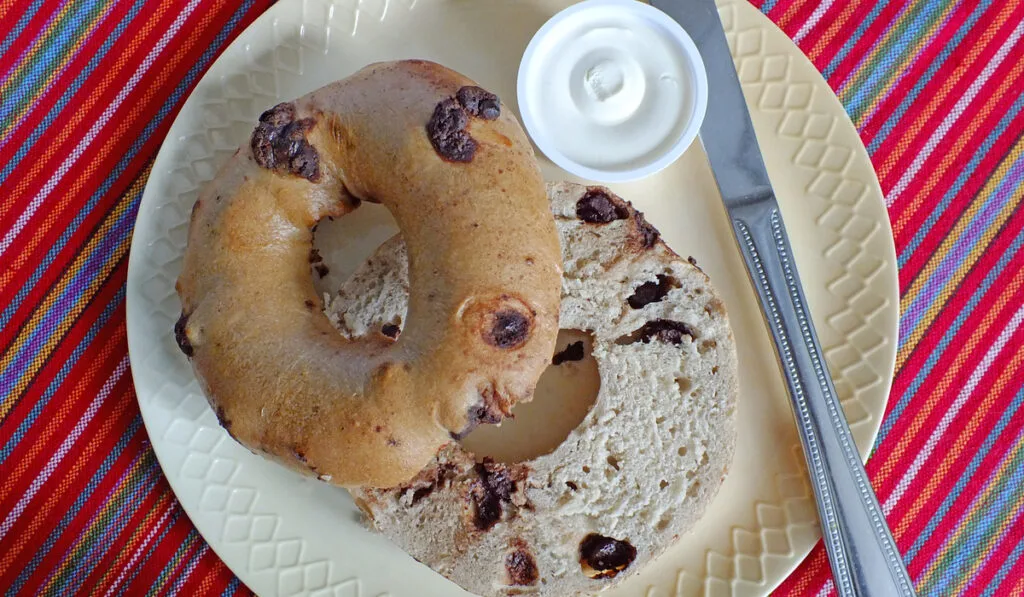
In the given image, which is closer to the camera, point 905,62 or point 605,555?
point 605,555

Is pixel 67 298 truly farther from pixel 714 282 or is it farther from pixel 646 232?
pixel 714 282

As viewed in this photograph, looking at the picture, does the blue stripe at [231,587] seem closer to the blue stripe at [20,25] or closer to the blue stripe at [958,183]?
the blue stripe at [20,25]

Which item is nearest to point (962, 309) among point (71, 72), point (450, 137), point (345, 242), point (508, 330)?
point (508, 330)

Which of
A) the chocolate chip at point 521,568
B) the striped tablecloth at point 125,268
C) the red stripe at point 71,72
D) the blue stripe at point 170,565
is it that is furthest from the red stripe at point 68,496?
the chocolate chip at point 521,568

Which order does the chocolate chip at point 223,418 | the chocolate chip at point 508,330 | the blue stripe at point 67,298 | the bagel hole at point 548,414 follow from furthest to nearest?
the blue stripe at point 67,298
the bagel hole at point 548,414
the chocolate chip at point 223,418
the chocolate chip at point 508,330

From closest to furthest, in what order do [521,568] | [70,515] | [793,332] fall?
[521,568], [793,332], [70,515]

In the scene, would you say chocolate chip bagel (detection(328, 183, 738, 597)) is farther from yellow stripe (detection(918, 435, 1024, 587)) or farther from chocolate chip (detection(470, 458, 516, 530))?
yellow stripe (detection(918, 435, 1024, 587))

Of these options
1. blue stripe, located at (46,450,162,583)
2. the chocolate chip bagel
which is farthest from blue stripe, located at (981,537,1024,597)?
blue stripe, located at (46,450,162,583)
